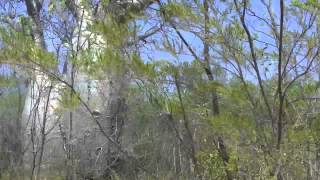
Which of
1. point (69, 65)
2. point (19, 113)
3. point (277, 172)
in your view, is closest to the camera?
point (277, 172)

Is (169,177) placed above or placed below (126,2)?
below

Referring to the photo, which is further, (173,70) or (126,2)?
(126,2)

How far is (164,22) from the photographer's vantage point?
19.8 feet

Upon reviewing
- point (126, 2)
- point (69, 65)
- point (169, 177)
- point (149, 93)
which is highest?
point (126, 2)

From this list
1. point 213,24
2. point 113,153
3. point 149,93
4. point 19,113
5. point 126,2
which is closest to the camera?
point 213,24

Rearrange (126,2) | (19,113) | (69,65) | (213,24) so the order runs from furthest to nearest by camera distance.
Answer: (19,113) < (126,2) < (69,65) < (213,24)

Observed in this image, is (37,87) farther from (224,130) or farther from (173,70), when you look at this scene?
(224,130)

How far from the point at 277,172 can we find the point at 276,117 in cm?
55

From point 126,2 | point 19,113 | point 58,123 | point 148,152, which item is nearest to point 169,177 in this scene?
point 148,152

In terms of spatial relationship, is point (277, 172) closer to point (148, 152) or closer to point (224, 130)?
point (224, 130)

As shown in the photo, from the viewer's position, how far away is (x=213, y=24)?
571 centimetres

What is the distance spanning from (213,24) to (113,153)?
11.3 feet

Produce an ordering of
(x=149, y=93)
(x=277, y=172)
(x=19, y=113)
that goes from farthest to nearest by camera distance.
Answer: (x=19, y=113) < (x=149, y=93) < (x=277, y=172)

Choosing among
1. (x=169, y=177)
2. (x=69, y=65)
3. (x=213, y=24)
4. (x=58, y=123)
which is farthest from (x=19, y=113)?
(x=213, y=24)
